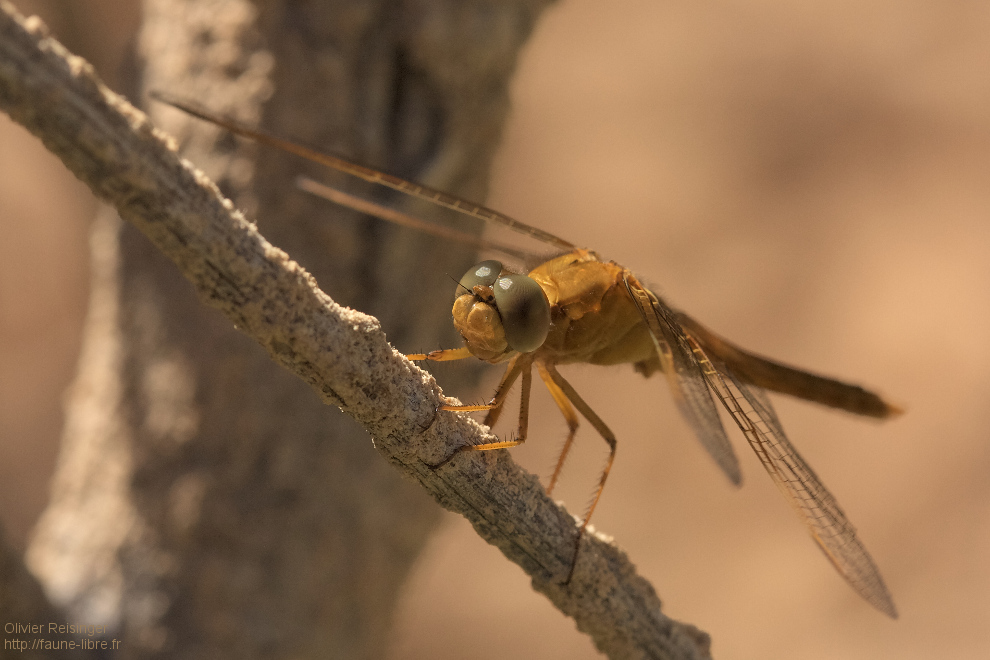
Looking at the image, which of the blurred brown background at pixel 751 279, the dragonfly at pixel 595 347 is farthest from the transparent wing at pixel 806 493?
the blurred brown background at pixel 751 279

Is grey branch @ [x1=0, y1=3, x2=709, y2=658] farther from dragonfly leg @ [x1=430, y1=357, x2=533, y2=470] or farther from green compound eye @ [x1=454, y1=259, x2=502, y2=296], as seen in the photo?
green compound eye @ [x1=454, y1=259, x2=502, y2=296]

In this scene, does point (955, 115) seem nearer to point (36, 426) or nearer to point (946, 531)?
point (946, 531)

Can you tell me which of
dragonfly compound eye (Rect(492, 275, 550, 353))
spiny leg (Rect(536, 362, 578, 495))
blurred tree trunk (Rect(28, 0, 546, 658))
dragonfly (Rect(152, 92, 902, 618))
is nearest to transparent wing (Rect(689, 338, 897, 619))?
dragonfly (Rect(152, 92, 902, 618))

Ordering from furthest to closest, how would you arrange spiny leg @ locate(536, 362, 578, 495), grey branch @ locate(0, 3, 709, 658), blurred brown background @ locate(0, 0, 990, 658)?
blurred brown background @ locate(0, 0, 990, 658) < spiny leg @ locate(536, 362, 578, 495) < grey branch @ locate(0, 3, 709, 658)

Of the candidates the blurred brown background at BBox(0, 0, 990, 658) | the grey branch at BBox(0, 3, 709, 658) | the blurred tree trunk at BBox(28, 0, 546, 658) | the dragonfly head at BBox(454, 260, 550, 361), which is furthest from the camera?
the blurred brown background at BBox(0, 0, 990, 658)

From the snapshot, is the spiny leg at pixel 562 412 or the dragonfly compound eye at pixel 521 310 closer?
the dragonfly compound eye at pixel 521 310

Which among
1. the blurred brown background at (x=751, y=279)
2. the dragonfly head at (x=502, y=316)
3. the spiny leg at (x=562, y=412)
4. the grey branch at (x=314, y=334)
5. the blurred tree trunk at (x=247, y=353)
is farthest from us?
the blurred brown background at (x=751, y=279)

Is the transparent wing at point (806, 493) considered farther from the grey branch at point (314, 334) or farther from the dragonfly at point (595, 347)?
the grey branch at point (314, 334)

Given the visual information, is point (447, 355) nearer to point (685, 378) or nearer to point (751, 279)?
point (685, 378)
